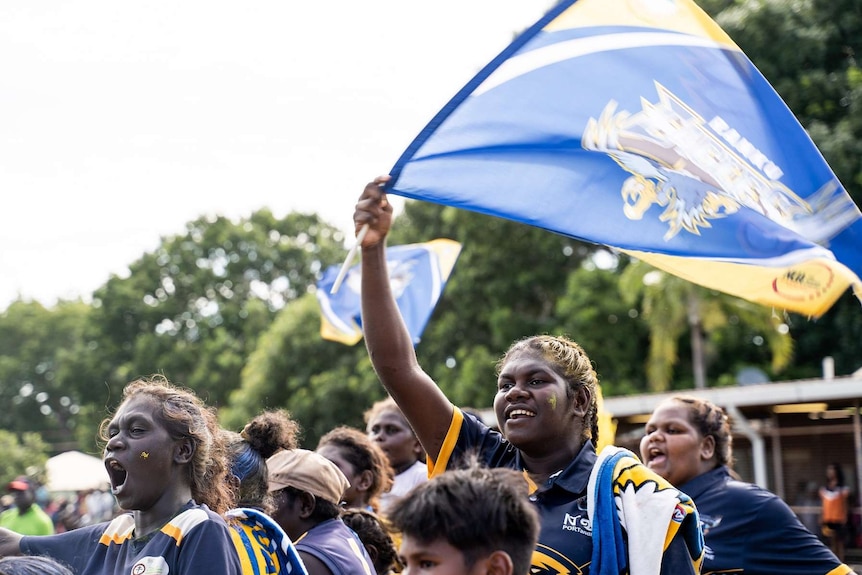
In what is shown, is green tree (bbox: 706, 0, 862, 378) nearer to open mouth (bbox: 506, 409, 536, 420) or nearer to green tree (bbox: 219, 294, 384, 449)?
green tree (bbox: 219, 294, 384, 449)

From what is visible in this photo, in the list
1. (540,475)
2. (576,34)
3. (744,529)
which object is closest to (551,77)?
(576,34)

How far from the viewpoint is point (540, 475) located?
3.12 m

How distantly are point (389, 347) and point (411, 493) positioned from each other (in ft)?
2.86

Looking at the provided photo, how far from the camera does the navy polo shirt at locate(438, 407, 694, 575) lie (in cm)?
284

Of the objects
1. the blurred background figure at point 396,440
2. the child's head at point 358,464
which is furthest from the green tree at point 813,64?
the child's head at point 358,464

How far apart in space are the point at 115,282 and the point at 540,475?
134 ft

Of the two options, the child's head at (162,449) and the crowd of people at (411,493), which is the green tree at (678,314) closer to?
the crowd of people at (411,493)

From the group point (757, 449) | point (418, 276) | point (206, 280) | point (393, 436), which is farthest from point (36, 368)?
point (393, 436)

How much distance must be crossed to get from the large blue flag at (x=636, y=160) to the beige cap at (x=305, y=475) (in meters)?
1.24

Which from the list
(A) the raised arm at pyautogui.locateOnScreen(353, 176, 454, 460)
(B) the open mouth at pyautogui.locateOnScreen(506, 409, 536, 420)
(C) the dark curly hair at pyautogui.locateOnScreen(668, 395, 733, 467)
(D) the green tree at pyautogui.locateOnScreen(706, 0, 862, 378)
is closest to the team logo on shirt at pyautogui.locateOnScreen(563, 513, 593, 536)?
(B) the open mouth at pyautogui.locateOnScreen(506, 409, 536, 420)

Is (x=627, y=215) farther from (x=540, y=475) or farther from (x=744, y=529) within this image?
(x=744, y=529)

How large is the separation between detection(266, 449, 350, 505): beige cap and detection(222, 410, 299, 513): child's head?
0.05m

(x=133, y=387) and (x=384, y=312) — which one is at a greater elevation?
(x=384, y=312)

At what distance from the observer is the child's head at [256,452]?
12.4 feet
